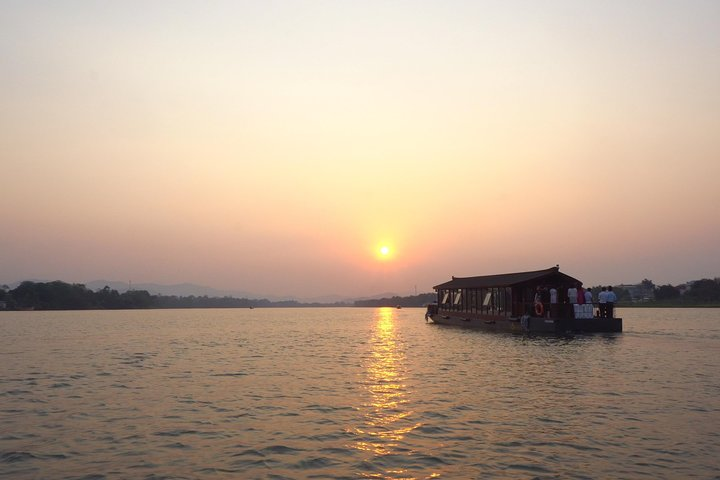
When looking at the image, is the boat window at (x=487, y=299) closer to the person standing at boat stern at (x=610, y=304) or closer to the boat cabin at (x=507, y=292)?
the boat cabin at (x=507, y=292)

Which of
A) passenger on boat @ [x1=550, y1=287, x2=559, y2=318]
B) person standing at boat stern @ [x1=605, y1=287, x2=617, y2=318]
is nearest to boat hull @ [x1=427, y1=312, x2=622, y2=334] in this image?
person standing at boat stern @ [x1=605, y1=287, x2=617, y2=318]

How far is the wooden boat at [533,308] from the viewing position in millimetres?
53969

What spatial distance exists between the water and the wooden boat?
56.1ft

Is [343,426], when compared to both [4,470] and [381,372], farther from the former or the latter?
[381,372]

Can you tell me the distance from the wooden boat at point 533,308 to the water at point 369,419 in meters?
17.1

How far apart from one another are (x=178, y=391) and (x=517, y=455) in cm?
1621

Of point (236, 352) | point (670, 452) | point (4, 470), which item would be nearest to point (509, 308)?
point (236, 352)

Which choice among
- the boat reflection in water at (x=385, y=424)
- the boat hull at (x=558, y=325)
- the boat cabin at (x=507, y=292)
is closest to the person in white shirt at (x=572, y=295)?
the boat cabin at (x=507, y=292)

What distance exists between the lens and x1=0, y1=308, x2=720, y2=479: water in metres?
13.4

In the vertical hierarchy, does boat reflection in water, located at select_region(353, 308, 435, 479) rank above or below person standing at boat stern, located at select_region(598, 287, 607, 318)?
below

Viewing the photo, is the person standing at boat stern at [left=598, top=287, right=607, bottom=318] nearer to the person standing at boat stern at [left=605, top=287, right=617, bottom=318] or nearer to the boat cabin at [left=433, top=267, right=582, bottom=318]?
the person standing at boat stern at [left=605, top=287, right=617, bottom=318]

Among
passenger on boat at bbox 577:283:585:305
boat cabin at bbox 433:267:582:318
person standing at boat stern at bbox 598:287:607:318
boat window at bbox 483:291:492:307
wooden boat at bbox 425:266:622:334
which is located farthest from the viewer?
boat window at bbox 483:291:492:307

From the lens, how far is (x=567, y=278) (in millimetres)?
56406

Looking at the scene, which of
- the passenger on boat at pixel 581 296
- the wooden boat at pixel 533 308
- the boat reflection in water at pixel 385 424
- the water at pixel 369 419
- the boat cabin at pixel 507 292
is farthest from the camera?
the boat cabin at pixel 507 292
